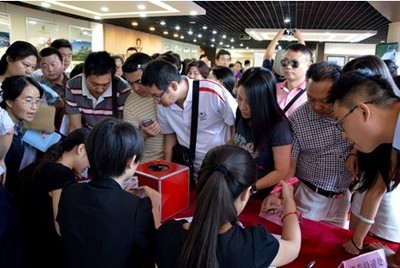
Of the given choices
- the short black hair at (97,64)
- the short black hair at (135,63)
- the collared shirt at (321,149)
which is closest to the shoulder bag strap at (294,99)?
the collared shirt at (321,149)

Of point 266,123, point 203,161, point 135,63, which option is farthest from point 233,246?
point 135,63

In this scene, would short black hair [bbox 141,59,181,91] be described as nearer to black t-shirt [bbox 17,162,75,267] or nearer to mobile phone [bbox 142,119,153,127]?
mobile phone [bbox 142,119,153,127]

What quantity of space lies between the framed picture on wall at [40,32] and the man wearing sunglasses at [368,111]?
295 inches

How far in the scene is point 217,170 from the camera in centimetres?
80

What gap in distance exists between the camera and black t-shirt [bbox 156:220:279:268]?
792 mm

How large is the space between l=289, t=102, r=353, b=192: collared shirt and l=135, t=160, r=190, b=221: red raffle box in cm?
56

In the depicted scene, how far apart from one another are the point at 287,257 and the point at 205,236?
32 cm

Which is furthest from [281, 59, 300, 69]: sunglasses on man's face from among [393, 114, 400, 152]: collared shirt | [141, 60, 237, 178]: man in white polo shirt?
[393, 114, 400, 152]: collared shirt

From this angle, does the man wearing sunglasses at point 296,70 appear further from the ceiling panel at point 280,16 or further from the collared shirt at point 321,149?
the ceiling panel at point 280,16

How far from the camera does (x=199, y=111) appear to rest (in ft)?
5.94

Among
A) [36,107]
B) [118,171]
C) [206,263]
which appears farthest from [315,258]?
[36,107]

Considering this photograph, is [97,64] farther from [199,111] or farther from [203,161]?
[203,161]

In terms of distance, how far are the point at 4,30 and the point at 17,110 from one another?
565 centimetres

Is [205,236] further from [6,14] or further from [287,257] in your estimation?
[6,14]
